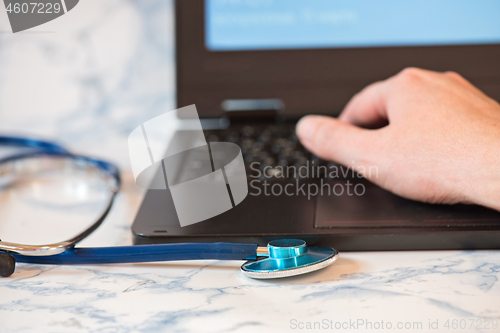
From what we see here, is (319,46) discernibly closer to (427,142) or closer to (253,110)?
(253,110)

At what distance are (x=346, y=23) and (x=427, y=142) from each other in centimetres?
→ 26

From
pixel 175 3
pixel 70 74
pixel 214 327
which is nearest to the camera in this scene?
pixel 214 327

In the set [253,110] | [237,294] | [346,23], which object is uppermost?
[346,23]

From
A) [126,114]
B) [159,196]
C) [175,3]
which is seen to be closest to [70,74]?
[126,114]

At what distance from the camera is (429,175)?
349mm

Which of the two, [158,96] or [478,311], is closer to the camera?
[478,311]

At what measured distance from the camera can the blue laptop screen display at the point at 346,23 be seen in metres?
0.56

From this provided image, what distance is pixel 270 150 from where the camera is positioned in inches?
19.4

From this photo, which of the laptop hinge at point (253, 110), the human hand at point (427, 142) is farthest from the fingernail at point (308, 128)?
the laptop hinge at point (253, 110)

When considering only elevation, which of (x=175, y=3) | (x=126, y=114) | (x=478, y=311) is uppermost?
(x=175, y=3)

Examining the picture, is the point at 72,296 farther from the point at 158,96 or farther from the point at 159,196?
the point at 158,96

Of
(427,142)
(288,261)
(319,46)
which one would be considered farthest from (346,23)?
(288,261)

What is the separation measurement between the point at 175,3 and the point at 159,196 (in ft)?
0.95

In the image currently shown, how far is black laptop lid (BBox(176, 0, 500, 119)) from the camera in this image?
1.85ft
